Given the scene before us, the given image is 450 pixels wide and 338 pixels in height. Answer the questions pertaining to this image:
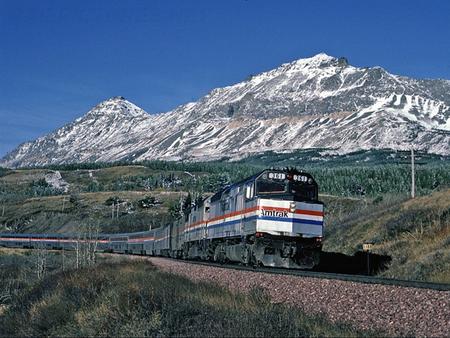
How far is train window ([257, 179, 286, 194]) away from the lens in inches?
1032

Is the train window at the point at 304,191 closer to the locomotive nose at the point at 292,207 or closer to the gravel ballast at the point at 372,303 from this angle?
the locomotive nose at the point at 292,207

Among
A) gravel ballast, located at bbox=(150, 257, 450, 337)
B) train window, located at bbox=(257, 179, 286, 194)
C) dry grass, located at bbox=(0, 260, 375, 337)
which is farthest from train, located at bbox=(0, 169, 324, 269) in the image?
dry grass, located at bbox=(0, 260, 375, 337)

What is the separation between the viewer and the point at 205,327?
39.2ft

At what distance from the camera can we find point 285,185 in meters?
26.3

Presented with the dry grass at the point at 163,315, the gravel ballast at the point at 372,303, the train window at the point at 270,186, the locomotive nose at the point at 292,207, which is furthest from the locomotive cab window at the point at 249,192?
the dry grass at the point at 163,315

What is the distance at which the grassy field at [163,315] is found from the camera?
455 inches

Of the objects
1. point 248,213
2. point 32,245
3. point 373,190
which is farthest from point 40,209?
point 248,213

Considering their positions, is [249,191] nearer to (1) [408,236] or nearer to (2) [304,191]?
(2) [304,191]

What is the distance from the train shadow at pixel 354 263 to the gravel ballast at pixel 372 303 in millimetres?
8414

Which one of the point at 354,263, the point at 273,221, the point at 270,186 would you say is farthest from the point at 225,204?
the point at 354,263

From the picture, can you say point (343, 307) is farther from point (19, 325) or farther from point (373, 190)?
point (373, 190)

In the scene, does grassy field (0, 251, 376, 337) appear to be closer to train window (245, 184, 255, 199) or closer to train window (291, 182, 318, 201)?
train window (245, 184, 255, 199)

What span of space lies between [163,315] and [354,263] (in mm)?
19123

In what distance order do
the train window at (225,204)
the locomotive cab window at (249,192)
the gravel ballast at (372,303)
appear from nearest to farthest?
1. the gravel ballast at (372,303)
2. the locomotive cab window at (249,192)
3. the train window at (225,204)
